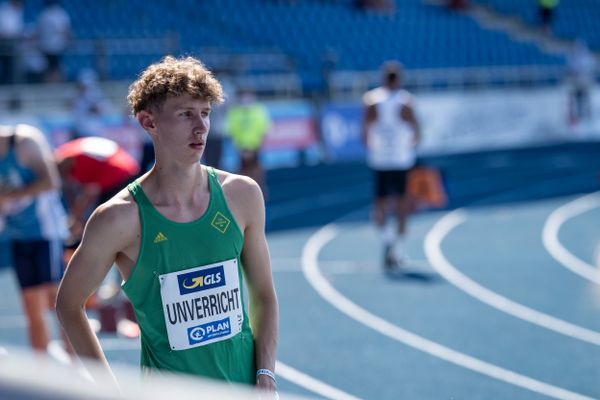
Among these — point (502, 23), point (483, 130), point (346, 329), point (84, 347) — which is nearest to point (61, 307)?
point (84, 347)

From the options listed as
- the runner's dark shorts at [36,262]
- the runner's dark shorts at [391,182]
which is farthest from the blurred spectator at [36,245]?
the runner's dark shorts at [391,182]

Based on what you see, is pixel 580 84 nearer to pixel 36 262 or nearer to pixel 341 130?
pixel 341 130

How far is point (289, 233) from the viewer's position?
13.3 m

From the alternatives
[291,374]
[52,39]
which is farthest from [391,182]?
[52,39]

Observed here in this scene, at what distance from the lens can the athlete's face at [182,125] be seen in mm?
2850

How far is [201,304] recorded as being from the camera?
306 cm

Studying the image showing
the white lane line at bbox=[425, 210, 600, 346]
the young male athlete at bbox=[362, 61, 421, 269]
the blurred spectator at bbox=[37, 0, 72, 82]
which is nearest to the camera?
the white lane line at bbox=[425, 210, 600, 346]

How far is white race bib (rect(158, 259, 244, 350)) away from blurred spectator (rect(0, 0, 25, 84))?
1507cm

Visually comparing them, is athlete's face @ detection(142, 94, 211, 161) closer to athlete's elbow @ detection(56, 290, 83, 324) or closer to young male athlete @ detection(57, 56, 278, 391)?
young male athlete @ detection(57, 56, 278, 391)

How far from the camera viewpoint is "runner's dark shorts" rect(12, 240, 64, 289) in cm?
575

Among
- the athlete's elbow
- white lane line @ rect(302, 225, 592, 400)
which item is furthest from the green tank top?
white lane line @ rect(302, 225, 592, 400)

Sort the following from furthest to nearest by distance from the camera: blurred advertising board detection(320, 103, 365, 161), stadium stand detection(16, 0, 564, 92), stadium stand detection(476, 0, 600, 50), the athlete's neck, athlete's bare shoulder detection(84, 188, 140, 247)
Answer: stadium stand detection(476, 0, 600, 50), blurred advertising board detection(320, 103, 365, 161), stadium stand detection(16, 0, 564, 92), the athlete's neck, athlete's bare shoulder detection(84, 188, 140, 247)

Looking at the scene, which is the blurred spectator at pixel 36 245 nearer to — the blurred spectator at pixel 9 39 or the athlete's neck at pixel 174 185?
the athlete's neck at pixel 174 185

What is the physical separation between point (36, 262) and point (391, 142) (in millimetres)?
5392
